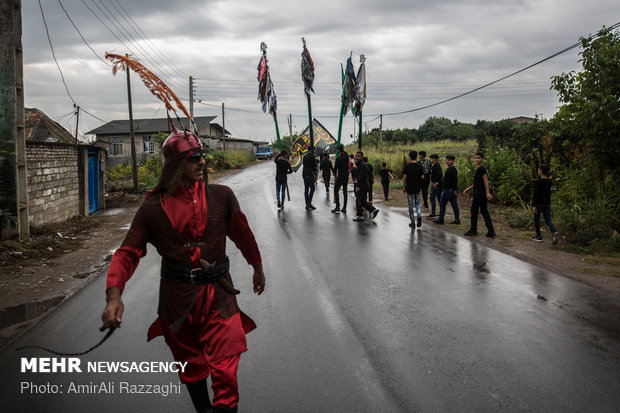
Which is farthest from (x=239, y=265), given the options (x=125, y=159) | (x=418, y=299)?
(x=125, y=159)

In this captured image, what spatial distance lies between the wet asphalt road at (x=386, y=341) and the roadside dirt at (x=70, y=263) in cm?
40

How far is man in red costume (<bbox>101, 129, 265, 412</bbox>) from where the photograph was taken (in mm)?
2732

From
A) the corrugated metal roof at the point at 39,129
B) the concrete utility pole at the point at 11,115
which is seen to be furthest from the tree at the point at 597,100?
the corrugated metal roof at the point at 39,129

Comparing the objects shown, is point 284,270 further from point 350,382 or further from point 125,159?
point 125,159

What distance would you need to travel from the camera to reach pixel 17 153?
9.60 meters

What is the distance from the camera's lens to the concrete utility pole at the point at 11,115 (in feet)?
30.4

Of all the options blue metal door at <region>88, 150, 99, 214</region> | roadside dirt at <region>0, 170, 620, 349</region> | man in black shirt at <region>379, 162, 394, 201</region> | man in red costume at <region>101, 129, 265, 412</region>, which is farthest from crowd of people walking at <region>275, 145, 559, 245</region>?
man in red costume at <region>101, 129, 265, 412</region>

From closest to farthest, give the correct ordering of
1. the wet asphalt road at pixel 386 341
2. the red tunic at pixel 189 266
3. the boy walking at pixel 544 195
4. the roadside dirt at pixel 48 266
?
the red tunic at pixel 189 266, the wet asphalt road at pixel 386 341, the roadside dirt at pixel 48 266, the boy walking at pixel 544 195

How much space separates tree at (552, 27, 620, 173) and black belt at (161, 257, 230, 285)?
930cm

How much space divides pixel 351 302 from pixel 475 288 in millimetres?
1854

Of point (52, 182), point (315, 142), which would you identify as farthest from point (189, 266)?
point (315, 142)

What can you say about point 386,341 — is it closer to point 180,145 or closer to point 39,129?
point 180,145

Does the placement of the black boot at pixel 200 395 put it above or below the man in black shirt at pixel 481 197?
below

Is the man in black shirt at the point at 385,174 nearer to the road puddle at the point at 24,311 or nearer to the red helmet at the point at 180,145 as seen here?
the road puddle at the point at 24,311
